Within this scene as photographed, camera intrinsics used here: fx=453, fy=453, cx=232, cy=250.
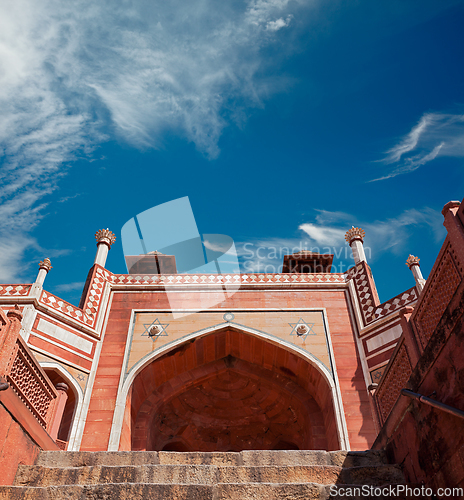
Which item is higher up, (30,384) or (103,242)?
(103,242)

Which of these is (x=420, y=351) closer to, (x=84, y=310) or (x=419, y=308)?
(x=419, y=308)

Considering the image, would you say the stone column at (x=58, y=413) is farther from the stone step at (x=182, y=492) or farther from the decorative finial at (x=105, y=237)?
the decorative finial at (x=105, y=237)

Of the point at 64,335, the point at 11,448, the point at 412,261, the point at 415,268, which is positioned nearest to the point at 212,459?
the point at 11,448

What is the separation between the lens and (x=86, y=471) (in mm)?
4371

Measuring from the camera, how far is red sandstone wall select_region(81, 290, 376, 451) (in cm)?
977

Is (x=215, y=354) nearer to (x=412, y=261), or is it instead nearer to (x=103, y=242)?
(x=103, y=242)

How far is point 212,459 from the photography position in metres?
4.72

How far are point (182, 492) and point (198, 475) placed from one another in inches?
17.2

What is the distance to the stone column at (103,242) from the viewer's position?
13.0 meters

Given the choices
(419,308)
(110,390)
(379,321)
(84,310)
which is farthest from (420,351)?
(84,310)

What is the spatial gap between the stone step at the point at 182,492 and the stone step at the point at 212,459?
64cm

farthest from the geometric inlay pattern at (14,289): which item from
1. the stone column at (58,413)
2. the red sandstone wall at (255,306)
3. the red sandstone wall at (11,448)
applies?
the red sandstone wall at (11,448)

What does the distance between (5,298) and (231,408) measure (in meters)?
6.92

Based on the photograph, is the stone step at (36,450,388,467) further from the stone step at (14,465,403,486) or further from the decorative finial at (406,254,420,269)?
the decorative finial at (406,254,420,269)
